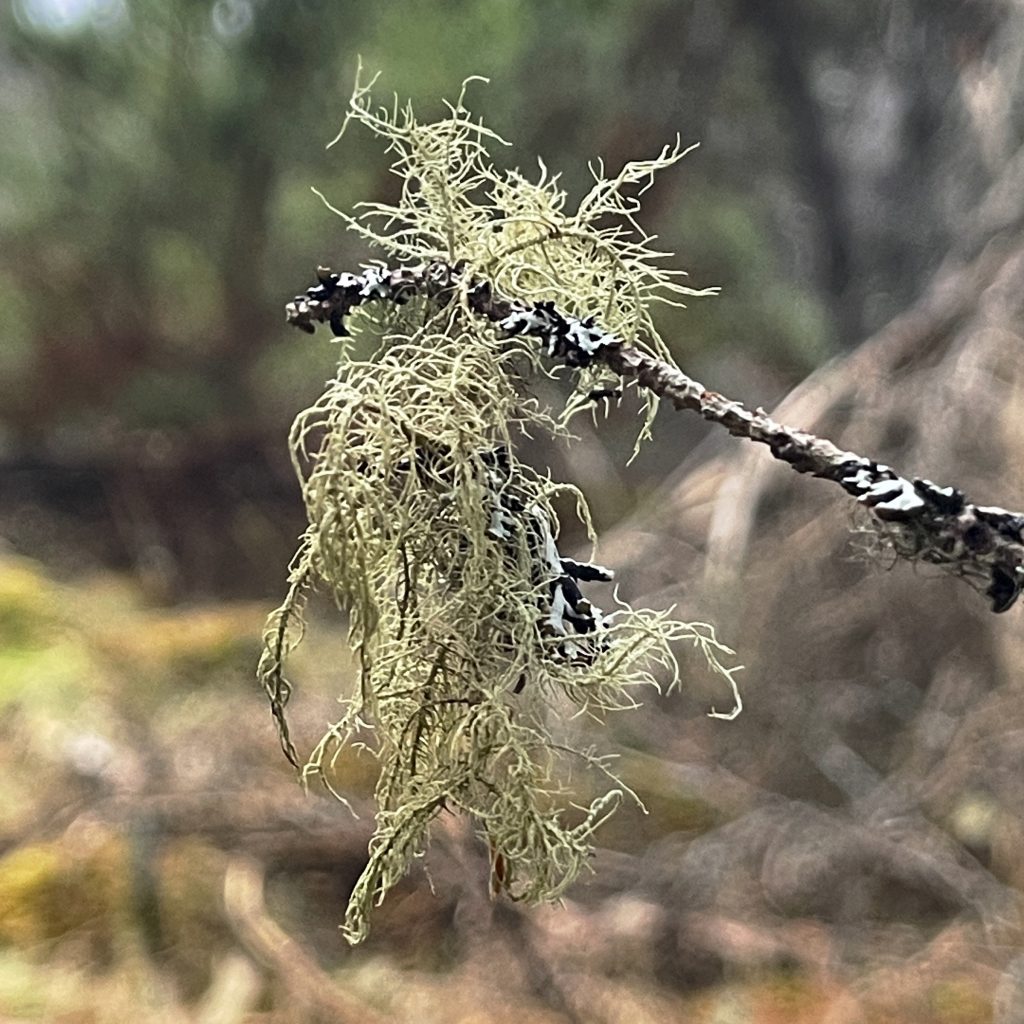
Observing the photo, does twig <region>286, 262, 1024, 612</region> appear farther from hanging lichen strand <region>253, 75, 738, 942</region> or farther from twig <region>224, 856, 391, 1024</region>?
twig <region>224, 856, 391, 1024</region>

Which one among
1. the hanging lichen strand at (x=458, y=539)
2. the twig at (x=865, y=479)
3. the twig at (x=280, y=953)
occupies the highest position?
the twig at (x=865, y=479)

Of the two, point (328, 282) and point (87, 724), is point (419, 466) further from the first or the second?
point (87, 724)

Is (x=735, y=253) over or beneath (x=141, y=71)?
over

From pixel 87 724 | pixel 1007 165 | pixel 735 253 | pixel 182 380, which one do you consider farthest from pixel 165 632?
pixel 1007 165

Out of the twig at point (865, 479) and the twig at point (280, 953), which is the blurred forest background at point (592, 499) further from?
the twig at point (865, 479)

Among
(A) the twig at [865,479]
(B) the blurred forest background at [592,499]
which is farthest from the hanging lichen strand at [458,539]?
(B) the blurred forest background at [592,499]

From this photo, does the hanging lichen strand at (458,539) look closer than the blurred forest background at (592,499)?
Yes
